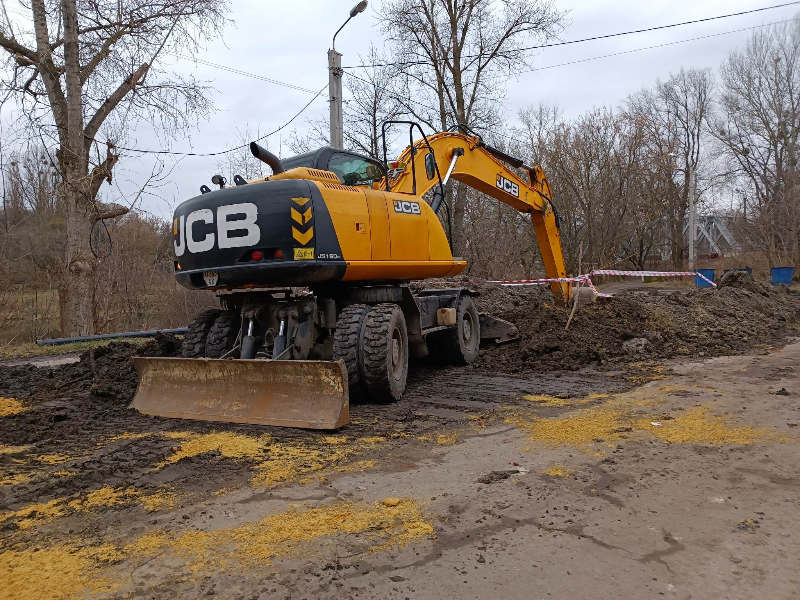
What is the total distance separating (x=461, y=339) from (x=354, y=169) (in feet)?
9.62

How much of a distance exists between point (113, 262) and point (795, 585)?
15817 millimetres

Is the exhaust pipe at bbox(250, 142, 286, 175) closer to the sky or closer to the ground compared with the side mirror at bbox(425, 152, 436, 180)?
closer to the ground

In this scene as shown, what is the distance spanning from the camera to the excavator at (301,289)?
5695 millimetres

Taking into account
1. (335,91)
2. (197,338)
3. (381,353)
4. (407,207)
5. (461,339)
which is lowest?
(461,339)

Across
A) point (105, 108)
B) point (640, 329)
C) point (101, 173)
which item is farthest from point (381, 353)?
point (105, 108)

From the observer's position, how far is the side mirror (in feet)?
27.6

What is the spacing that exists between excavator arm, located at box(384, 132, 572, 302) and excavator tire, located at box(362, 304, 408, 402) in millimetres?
2061

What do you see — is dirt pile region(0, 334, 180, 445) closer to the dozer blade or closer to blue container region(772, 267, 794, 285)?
the dozer blade

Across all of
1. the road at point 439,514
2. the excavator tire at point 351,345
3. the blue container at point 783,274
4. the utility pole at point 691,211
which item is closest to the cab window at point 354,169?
the excavator tire at point 351,345

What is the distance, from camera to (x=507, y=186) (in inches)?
410

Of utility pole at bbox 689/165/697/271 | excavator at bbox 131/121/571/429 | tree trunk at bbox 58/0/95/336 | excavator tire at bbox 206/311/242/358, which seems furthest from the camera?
utility pole at bbox 689/165/697/271

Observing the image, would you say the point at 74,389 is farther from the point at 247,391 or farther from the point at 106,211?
the point at 106,211

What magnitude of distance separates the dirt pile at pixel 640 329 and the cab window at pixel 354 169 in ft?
10.2

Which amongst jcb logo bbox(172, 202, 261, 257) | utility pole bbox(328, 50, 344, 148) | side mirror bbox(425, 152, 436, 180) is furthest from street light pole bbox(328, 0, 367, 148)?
jcb logo bbox(172, 202, 261, 257)
